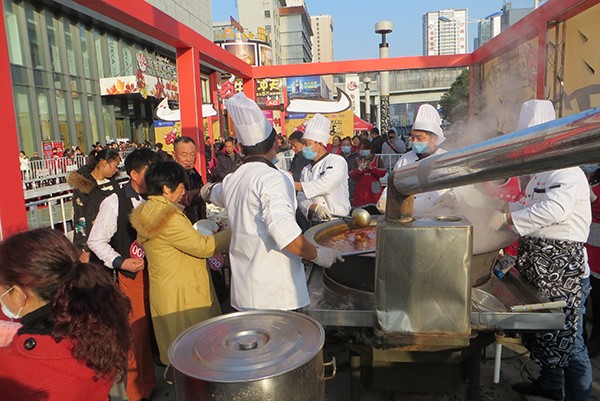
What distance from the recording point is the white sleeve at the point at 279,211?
202 cm

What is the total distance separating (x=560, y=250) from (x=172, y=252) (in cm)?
240

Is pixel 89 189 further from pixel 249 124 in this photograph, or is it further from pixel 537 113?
A: pixel 537 113

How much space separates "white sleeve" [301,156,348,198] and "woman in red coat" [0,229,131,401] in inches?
103

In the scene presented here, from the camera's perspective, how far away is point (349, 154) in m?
9.75

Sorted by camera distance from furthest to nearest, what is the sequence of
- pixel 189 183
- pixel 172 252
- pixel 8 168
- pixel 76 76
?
pixel 76 76 → pixel 189 183 → pixel 8 168 → pixel 172 252

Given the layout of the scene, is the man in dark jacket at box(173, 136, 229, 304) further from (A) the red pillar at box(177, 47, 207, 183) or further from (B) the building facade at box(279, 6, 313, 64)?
(B) the building facade at box(279, 6, 313, 64)

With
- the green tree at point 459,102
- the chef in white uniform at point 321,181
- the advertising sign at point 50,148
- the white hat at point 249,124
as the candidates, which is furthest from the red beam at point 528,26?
the advertising sign at point 50,148

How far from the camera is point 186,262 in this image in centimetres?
279

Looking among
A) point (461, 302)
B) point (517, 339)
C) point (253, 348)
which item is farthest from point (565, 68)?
point (253, 348)

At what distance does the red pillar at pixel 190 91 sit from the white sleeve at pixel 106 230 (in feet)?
15.8

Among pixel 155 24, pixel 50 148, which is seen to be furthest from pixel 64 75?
pixel 155 24

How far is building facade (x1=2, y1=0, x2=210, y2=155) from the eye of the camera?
752 inches

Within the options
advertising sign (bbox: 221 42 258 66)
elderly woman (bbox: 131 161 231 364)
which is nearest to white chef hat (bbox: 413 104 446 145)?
elderly woman (bbox: 131 161 231 364)

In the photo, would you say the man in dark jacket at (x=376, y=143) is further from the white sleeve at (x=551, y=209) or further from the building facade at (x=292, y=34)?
the building facade at (x=292, y=34)
